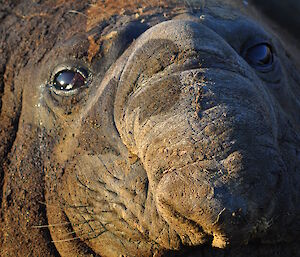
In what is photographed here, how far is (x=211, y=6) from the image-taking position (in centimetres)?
427

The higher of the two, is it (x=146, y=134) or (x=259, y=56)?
(x=146, y=134)

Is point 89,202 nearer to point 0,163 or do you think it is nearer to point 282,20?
point 0,163

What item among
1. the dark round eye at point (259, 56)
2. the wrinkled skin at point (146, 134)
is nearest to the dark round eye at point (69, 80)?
the wrinkled skin at point (146, 134)

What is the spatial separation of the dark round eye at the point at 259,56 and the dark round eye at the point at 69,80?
3.47 feet

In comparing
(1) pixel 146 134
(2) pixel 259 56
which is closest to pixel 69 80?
(1) pixel 146 134

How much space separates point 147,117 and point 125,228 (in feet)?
2.31

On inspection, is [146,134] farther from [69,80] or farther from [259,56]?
[259,56]

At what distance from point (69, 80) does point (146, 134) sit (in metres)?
1.04

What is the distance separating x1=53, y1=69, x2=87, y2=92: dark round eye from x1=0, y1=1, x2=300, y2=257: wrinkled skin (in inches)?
1.3

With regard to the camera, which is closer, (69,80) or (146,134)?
(146,134)

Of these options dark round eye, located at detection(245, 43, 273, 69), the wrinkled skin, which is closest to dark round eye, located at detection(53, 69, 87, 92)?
the wrinkled skin

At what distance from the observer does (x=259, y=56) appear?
13.3 feet

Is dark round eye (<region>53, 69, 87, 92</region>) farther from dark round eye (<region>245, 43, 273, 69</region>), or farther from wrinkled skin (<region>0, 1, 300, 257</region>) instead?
dark round eye (<region>245, 43, 273, 69</region>)

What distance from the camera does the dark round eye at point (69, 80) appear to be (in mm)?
3936
